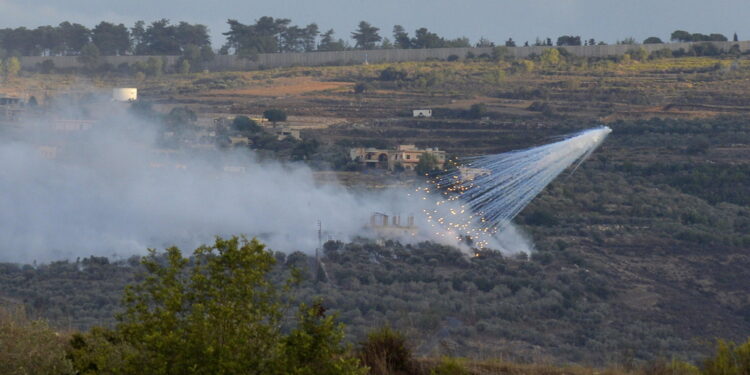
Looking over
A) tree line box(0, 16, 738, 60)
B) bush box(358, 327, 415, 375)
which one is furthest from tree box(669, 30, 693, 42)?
bush box(358, 327, 415, 375)

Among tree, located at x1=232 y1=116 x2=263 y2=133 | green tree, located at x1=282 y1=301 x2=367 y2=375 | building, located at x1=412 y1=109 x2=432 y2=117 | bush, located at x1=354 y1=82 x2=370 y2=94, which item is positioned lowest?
tree, located at x1=232 y1=116 x2=263 y2=133

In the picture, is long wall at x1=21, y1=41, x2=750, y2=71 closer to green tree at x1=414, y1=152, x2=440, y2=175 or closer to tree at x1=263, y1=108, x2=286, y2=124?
tree at x1=263, y1=108, x2=286, y2=124

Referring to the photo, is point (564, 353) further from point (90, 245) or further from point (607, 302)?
point (90, 245)

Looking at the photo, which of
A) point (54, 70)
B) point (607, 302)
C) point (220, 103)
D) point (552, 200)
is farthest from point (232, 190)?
point (54, 70)

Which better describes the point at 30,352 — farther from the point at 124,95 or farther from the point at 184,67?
the point at 184,67

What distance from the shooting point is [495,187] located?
43.3 m

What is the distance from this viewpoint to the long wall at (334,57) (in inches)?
2960

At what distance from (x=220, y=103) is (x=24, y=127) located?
12793 millimetres

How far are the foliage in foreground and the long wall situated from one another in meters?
65.7

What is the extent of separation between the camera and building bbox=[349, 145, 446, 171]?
47.6 m

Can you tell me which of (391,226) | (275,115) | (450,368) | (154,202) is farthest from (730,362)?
(275,115)

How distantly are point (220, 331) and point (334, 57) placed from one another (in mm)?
69977

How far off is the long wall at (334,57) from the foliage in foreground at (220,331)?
215 ft

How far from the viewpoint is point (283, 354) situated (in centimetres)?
1003
